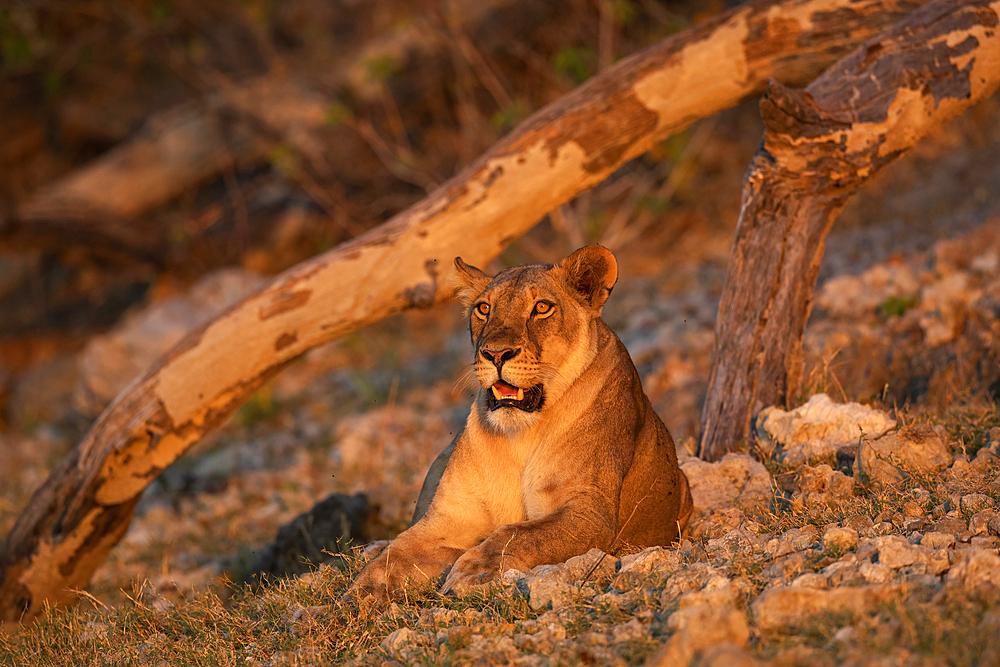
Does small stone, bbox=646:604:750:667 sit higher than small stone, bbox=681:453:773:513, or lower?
higher

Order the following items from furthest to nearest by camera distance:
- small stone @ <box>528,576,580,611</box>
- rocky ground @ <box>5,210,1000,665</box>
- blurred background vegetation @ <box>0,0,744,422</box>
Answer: blurred background vegetation @ <box>0,0,744,422</box>
small stone @ <box>528,576,580,611</box>
rocky ground @ <box>5,210,1000,665</box>

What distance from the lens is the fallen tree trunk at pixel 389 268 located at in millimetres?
6246

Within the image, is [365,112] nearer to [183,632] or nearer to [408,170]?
[408,170]

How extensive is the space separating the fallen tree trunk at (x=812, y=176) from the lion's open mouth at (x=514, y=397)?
6.48ft

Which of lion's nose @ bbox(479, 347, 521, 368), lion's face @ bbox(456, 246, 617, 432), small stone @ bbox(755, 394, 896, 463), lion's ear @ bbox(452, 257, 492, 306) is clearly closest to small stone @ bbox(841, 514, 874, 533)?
small stone @ bbox(755, 394, 896, 463)

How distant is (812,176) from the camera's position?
573 cm

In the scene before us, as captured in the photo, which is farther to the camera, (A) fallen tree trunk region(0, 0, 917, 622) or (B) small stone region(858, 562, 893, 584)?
(A) fallen tree trunk region(0, 0, 917, 622)

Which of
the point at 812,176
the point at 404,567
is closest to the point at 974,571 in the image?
the point at 404,567

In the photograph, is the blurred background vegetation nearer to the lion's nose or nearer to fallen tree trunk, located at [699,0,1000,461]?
fallen tree trunk, located at [699,0,1000,461]

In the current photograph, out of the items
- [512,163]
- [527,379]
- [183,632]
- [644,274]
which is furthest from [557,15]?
[183,632]

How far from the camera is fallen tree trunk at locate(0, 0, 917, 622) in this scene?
246 inches

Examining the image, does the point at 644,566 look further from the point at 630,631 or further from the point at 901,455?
the point at 901,455

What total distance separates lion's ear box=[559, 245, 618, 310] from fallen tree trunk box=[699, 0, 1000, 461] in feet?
5.44

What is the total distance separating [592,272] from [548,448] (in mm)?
919
